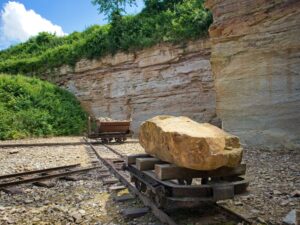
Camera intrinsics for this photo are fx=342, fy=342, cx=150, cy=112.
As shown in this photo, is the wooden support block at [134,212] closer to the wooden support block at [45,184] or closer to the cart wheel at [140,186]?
the cart wheel at [140,186]

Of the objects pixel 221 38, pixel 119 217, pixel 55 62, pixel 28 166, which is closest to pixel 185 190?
pixel 119 217

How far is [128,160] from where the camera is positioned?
5887mm

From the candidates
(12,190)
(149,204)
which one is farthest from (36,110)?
(149,204)

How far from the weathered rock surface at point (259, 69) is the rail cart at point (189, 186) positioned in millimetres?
6383

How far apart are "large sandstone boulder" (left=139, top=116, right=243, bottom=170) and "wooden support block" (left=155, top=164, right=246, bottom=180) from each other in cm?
10

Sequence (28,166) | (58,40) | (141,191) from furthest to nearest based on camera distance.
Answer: (58,40), (28,166), (141,191)

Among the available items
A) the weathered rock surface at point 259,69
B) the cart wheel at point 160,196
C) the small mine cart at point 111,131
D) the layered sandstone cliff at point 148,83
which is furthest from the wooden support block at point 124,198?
the layered sandstone cliff at point 148,83

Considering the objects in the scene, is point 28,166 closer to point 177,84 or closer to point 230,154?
point 230,154

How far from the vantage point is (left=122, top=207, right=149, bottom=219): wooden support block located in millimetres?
4660

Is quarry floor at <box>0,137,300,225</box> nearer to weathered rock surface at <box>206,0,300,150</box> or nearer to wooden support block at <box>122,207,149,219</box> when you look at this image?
wooden support block at <box>122,207,149,219</box>

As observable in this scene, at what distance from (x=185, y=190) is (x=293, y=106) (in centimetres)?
732

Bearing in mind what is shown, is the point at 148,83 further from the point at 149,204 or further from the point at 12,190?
the point at 149,204

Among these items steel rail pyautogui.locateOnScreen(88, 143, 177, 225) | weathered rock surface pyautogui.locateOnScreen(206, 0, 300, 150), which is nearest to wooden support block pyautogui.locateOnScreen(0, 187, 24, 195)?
steel rail pyautogui.locateOnScreen(88, 143, 177, 225)

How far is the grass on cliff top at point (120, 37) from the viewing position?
20.4 metres
